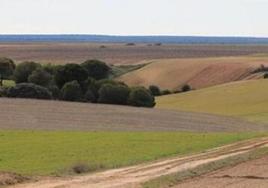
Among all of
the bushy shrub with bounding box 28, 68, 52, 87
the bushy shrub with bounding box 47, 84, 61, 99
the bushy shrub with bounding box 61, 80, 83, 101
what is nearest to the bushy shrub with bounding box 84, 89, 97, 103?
the bushy shrub with bounding box 61, 80, 83, 101

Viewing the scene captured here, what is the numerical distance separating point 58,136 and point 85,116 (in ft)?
49.3

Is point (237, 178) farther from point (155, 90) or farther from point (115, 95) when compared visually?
point (155, 90)

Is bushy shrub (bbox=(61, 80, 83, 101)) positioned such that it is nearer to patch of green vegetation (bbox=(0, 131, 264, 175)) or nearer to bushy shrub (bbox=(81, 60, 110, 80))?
bushy shrub (bbox=(81, 60, 110, 80))

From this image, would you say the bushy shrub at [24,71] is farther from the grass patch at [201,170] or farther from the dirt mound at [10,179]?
the dirt mound at [10,179]

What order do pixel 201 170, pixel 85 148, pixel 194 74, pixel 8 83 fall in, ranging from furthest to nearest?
1. pixel 194 74
2. pixel 8 83
3. pixel 85 148
4. pixel 201 170

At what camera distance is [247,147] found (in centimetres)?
3222

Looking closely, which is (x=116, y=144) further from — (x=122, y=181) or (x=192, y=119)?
(x=192, y=119)

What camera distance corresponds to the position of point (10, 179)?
2136 cm

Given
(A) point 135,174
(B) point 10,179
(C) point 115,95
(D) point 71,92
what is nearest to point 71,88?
(D) point 71,92

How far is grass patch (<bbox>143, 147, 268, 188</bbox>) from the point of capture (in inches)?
832

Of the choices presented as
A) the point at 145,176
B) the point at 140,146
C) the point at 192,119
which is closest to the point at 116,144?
the point at 140,146

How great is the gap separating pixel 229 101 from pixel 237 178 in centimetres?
5751

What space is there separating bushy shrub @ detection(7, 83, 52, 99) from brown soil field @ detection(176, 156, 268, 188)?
51273 millimetres

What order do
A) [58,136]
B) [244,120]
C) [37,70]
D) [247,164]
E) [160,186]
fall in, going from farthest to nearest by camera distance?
[37,70], [244,120], [58,136], [247,164], [160,186]
